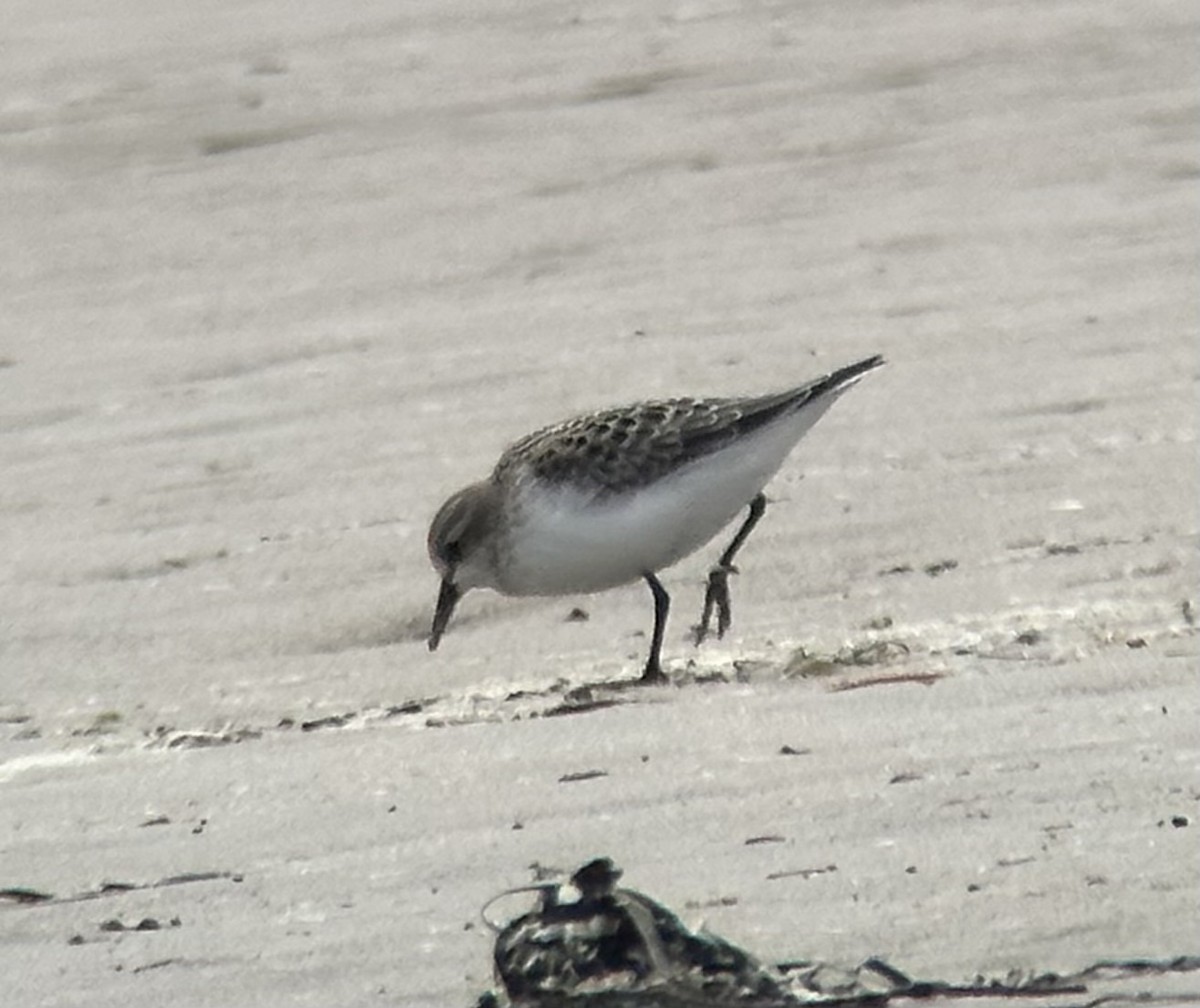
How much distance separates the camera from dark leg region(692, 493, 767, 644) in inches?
263

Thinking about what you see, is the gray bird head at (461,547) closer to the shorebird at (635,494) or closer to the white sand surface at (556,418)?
the shorebird at (635,494)

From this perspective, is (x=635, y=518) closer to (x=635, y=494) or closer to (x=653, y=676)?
(x=635, y=494)

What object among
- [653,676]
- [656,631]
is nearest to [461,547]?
[656,631]

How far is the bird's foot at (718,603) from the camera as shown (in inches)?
263

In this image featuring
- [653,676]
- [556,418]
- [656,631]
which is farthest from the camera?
[556,418]

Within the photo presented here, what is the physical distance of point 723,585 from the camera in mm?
6762

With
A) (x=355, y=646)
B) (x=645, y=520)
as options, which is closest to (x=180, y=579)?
(x=355, y=646)

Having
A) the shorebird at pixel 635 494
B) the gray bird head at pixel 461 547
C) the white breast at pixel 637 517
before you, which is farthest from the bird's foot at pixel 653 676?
the gray bird head at pixel 461 547

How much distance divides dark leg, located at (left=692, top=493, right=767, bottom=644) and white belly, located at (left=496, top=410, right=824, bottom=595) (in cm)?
17

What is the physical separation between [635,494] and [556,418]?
172 cm

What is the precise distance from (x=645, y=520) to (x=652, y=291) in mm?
2618

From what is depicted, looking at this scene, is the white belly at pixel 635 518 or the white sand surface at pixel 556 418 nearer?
the white sand surface at pixel 556 418

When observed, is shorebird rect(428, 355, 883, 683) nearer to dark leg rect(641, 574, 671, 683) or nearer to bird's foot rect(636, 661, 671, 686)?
dark leg rect(641, 574, 671, 683)

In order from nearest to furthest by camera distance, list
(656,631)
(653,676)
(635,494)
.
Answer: (653,676) → (656,631) → (635,494)
